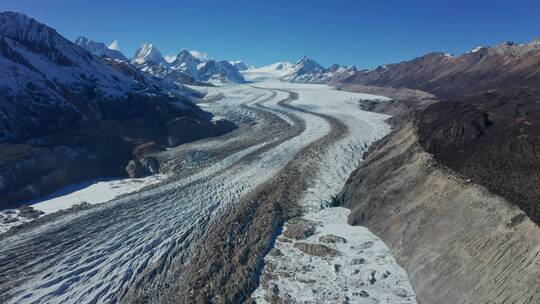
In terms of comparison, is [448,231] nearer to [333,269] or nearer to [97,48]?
[333,269]

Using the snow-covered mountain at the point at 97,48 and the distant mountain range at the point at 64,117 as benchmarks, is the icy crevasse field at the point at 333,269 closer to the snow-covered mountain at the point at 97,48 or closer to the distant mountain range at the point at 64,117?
the distant mountain range at the point at 64,117

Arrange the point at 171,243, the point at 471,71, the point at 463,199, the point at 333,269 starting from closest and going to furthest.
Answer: the point at 333,269, the point at 463,199, the point at 171,243, the point at 471,71

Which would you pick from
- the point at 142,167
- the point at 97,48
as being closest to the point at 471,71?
the point at 142,167

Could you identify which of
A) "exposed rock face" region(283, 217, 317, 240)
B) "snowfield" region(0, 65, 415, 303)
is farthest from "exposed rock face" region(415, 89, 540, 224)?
"exposed rock face" region(283, 217, 317, 240)

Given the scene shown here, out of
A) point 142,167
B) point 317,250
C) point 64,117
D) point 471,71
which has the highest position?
point 471,71

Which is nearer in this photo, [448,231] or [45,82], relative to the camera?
[448,231]

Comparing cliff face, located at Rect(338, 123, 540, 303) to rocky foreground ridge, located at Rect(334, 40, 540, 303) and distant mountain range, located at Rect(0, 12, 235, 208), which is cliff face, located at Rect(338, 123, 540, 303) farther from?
distant mountain range, located at Rect(0, 12, 235, 208)

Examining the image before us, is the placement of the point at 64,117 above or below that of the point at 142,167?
above
